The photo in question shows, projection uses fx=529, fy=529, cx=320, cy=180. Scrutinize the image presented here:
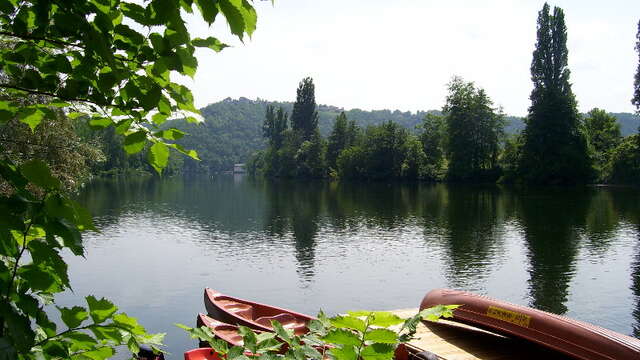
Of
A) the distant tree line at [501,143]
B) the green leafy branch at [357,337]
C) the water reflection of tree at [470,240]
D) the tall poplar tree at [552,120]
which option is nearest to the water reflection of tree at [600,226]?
the water reflection of tree at [470,240]

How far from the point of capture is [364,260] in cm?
2514

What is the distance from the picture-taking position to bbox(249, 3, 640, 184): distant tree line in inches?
2783

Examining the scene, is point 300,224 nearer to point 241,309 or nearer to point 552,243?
point 552,243

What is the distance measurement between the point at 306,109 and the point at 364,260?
327 feet

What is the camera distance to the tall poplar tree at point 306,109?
122062 mm

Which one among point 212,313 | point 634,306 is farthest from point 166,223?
point 634,306

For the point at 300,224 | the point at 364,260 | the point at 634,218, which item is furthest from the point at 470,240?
the point at 634,218

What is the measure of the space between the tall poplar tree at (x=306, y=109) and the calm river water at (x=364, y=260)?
261ft

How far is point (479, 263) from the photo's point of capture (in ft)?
77.8

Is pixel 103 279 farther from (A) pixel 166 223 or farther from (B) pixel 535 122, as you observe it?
(B) pixel 535 122

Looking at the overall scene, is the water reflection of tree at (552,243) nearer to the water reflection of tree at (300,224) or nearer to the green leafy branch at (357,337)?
the water reflection of tree at (300,224)

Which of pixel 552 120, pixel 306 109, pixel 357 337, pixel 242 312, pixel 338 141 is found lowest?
pixel 242 312

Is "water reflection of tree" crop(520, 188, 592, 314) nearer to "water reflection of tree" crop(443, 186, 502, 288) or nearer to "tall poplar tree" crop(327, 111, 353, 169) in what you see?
"water reflection of tree" crop(443, 186, 502, 288)

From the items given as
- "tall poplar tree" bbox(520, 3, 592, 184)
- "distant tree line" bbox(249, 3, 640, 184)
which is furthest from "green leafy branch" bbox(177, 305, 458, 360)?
"tall poplar tree" bbox(520, 3, 592, 184)
